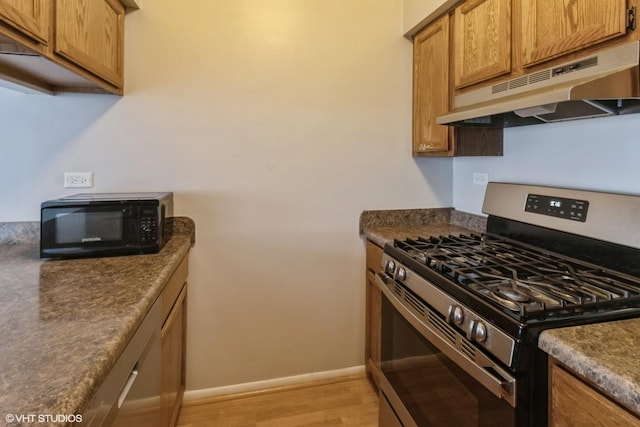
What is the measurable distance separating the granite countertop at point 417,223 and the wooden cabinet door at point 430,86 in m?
0.41

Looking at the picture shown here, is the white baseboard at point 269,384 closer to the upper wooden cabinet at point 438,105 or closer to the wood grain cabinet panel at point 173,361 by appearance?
the wood grain cabinet panel at point 173,361

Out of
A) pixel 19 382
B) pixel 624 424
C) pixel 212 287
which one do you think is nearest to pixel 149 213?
pixel 212 287

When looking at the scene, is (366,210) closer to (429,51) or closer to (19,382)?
(429,51)

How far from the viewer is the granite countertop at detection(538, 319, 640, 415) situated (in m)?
0.63

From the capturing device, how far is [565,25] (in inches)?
45.8

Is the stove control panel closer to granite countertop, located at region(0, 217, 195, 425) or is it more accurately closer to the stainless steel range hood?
the stainless steel range hood

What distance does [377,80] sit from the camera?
2.14 m

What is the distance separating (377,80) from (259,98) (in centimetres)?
73

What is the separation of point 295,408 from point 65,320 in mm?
1411

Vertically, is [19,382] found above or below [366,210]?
below

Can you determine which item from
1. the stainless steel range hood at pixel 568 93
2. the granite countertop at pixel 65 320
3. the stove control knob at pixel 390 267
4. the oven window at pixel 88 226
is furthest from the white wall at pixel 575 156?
the oven window at pixel 88 226

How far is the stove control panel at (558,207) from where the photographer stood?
1353 millimetres

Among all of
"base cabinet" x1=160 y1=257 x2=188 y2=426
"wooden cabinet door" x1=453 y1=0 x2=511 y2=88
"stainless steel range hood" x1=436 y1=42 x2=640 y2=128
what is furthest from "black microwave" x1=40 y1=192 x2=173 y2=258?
"wooden cabinet door" x1=453 y1=0 x2=511 y2=88
